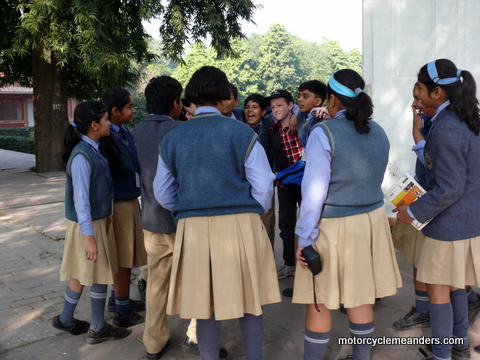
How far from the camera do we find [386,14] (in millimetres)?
6469

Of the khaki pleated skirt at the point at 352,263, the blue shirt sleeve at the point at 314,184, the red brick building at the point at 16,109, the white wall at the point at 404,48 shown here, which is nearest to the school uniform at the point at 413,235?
the khaki pleated skirt at the point at 352,263

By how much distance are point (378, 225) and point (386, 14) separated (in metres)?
4.39

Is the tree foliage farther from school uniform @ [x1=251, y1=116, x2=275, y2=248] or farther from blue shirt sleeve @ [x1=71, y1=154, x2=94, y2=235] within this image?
blue shirt sleeve @ [x1=71, y1=154, x2=94, y2=235]

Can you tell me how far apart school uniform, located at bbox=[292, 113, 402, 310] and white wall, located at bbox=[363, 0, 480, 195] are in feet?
12.1

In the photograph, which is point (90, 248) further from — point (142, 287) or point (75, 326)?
point (142, 287)

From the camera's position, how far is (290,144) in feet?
15.3

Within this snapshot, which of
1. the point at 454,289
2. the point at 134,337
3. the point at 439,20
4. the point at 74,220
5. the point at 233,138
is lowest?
the point at 134,337

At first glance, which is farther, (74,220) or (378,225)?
(74,220)

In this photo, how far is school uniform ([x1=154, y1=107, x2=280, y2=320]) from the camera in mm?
2734

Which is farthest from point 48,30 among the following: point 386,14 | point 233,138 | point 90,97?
point 233,138

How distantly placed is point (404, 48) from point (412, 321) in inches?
147

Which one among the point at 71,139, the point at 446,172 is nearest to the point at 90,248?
the point at 71,139

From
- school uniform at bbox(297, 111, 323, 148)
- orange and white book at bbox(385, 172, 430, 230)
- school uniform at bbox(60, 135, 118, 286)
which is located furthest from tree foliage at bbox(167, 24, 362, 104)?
orange and white book at bbox(385, 172, 430, 230)

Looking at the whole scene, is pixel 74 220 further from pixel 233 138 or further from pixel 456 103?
pixel 456 103
